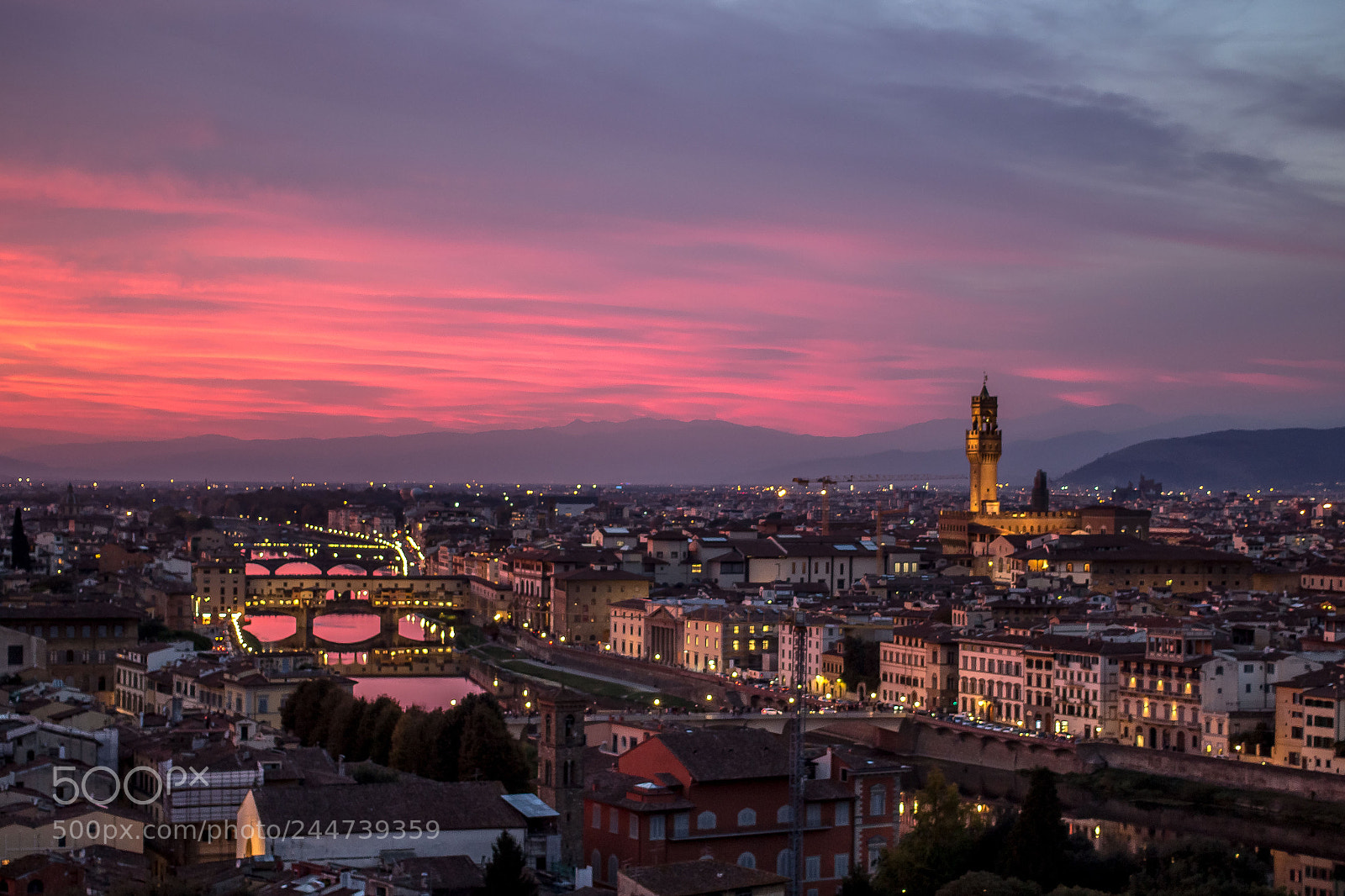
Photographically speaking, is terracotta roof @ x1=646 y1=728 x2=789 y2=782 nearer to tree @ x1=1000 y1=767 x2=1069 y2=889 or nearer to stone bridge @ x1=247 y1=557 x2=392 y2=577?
tree @ x1=1000 y1=767 x2=1069 y2=889

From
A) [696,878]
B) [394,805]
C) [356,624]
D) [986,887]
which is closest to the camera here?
[696,878]

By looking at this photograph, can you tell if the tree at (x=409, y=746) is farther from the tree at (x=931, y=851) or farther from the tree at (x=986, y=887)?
the tree at (x=986, y=887)

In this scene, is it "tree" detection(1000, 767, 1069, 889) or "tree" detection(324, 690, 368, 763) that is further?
"tree" detection(324, 690, 368, 763)

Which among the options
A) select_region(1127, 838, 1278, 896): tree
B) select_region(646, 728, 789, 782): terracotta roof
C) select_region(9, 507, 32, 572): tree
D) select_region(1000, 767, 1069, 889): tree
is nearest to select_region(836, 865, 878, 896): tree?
select_region(646, 728, 789, 782): terracotta roof

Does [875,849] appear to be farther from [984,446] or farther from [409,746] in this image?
[984,446]

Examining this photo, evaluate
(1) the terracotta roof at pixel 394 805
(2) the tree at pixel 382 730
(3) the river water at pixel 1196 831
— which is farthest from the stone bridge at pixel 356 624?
(1) the terracotta roof at pixel 394 805

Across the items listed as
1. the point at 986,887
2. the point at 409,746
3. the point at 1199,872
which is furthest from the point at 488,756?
the point at 1199,872
